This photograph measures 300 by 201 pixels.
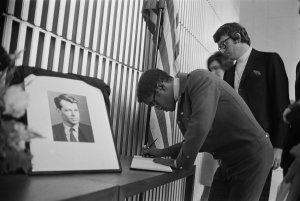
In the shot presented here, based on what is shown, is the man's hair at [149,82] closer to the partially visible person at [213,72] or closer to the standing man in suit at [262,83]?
the standing man in suit at [262,83]

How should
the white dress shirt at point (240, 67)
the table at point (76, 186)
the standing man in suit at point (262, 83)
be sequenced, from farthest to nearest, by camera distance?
the white dress shirt at point (240, 67) < the standing man in suit at point (262, 83) < the table at point (76, 186)

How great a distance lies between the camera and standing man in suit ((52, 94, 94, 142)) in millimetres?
1083

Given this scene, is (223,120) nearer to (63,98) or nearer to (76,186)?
(63,98)

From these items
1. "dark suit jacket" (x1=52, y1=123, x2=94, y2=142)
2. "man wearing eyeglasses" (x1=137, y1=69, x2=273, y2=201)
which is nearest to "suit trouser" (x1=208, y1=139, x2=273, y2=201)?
"man wearing eyeglasses" (x1=137, y1=69, x2=273, y2=201)

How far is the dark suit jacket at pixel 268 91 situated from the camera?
2.02 m

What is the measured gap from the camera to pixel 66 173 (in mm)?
1017

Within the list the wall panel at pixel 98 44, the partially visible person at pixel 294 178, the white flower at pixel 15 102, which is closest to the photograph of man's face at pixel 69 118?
the wall panel at pixel 98 44

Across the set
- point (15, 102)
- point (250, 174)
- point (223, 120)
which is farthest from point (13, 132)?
point (250, 174)

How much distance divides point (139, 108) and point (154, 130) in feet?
0.68

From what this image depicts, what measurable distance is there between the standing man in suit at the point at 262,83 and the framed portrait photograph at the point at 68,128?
1205 mm

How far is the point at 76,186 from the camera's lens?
86 centimetres

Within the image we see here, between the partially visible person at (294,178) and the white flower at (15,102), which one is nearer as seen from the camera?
the white flower at (15,102)

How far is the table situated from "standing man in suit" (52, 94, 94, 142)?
14 centimetres

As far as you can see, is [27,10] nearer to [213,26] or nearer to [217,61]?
[217,61]
